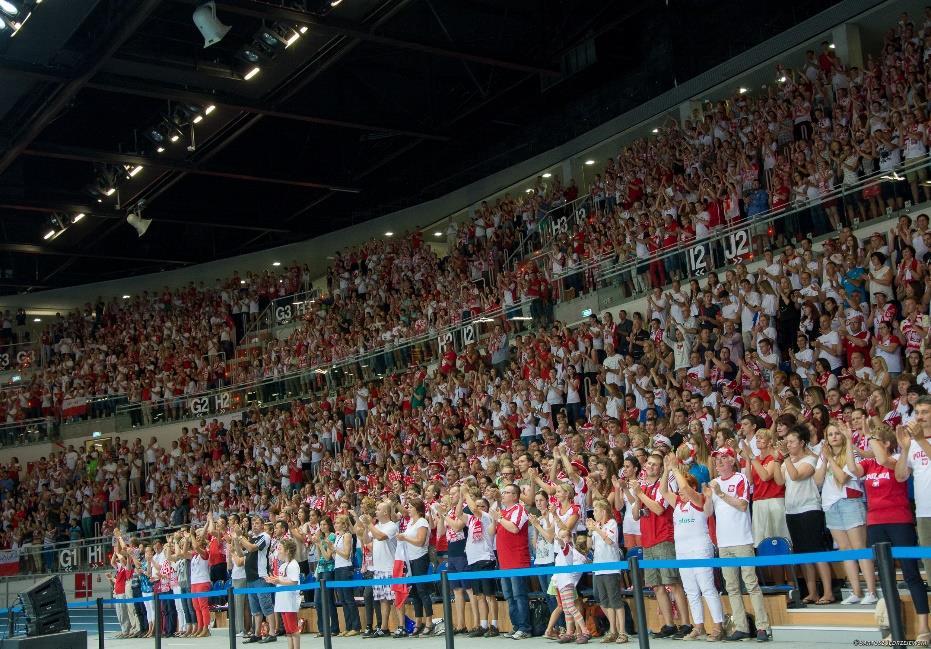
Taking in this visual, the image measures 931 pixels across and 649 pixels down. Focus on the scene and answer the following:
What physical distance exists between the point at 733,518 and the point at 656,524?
1.05 metres

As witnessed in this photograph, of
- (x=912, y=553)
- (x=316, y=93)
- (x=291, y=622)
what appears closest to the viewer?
(x=912, y=553)

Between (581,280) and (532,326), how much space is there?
5.32 feet

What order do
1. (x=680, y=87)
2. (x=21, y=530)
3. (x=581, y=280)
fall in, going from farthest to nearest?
(x=21, y=530), (x=680, y=87), (x=581, y=280)

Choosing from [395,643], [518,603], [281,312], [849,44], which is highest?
[849,44]

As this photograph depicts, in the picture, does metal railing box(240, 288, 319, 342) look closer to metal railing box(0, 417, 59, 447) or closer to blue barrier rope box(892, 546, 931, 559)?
metal railing box(0, 417, 59, 447)

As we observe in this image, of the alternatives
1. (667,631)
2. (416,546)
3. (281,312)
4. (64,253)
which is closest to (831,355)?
(667,631)

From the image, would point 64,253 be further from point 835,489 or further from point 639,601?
point 639,601

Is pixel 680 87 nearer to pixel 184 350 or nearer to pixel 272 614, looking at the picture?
pixel 272 614

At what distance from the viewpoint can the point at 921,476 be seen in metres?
7.88

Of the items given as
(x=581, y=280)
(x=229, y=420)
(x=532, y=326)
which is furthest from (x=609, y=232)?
(x=229, y=420)

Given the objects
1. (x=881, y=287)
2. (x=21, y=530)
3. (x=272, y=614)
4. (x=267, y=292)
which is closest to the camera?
(x=881, y=287)

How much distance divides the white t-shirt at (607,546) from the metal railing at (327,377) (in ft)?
35.9

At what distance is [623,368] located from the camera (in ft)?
54.3

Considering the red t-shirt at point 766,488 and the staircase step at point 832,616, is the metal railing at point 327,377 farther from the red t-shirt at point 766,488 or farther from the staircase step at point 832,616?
the staircase step at point 832,616
